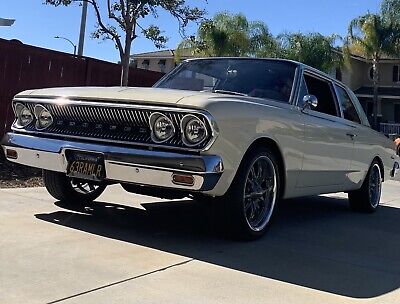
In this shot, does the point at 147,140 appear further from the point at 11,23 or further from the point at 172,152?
the point at 11,23

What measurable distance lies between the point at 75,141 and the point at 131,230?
3.13ft

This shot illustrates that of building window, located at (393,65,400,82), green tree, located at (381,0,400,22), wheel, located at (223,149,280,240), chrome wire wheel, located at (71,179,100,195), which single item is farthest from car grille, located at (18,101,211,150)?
building window, located at (393,65,400,82)

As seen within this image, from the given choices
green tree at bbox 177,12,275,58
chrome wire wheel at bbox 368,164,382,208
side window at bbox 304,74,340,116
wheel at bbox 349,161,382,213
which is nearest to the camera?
side window at bbox 304,74,340,116

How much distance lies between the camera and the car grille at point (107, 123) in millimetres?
4586

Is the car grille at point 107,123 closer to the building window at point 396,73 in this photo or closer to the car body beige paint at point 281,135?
the car body beige paint at point 281,135

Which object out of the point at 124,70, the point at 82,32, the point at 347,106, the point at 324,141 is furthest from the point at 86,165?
the point at 82,32

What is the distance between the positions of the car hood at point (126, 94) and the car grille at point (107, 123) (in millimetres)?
73

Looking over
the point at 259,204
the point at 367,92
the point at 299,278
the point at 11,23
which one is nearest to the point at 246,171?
the point at 259,204

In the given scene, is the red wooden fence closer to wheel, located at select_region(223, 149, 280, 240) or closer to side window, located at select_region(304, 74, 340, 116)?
side window, located at select_region(304, 74, 340, 116)

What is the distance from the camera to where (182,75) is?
6516 millimetres

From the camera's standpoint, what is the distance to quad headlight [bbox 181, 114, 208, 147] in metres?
4.48

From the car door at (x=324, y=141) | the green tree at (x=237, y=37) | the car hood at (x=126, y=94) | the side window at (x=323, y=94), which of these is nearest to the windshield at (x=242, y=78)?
the car door at (x=324, y=141)

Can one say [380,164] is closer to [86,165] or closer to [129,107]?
[129,107]

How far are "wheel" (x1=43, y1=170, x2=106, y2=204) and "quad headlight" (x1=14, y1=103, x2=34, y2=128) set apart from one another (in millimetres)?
611
